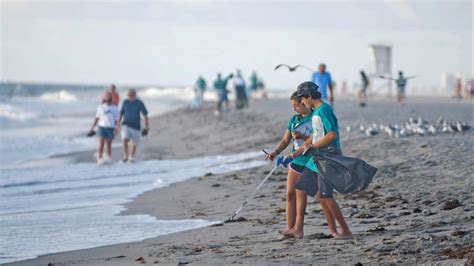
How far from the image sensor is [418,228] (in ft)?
29.8

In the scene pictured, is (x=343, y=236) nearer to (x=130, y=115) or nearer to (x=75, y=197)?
(x=75, y=197)

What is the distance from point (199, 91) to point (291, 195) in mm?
38625

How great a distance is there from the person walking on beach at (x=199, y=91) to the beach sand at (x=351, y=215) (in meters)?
26.5

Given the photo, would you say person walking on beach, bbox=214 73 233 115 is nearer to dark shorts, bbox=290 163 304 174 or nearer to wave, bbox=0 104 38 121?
wave, bbox=0 104 38 121

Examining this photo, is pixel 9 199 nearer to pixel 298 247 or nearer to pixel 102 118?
pixel 102 118

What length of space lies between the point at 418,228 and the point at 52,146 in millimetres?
20523

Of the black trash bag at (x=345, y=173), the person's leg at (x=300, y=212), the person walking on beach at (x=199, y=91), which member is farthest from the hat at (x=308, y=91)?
the person walking on beach at (x=199, y=91)

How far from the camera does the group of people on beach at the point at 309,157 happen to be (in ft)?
28.8

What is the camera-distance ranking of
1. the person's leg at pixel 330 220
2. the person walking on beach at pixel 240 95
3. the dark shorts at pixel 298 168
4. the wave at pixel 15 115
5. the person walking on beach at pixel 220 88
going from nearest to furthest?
the person's leg at pixel 330 220 → the dark shorts at pixel 298 168 → the person walking on beach at pixel 220 88 → the person walking on beach at pixel 240 95 → the wave at pixel 15 115

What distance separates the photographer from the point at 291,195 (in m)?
9.35

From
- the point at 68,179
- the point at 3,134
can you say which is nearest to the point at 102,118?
the point at 68,179

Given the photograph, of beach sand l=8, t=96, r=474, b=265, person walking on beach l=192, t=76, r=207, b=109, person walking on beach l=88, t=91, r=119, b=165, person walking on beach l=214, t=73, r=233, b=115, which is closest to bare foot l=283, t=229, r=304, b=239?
beach sand l=8, t=96, r=474, b=265

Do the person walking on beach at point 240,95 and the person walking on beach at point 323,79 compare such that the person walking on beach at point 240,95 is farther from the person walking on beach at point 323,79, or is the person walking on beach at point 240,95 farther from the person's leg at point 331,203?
the person's leg at point 331,203

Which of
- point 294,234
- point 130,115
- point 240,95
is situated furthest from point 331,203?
point 240,95
